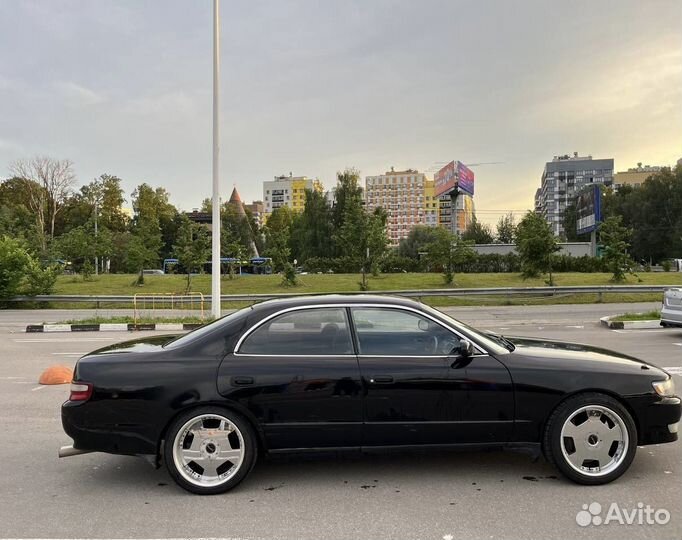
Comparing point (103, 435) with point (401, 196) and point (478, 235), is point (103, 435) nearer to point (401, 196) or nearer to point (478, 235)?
point (478, 235)

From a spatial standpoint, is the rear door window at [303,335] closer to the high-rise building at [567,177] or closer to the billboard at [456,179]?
the billboard at [456,179]

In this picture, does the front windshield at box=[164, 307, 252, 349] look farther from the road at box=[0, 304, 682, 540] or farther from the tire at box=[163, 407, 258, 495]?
the road at box=[0, 304, 682, 540]

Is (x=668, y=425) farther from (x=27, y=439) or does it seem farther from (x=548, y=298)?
(x=548, y=298)

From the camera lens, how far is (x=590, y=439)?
A: 404 centimetres

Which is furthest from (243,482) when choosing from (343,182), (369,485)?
(343,182)

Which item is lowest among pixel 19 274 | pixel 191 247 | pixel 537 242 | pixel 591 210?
pixel 19 274

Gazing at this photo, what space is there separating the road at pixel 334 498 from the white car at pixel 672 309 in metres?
8.23

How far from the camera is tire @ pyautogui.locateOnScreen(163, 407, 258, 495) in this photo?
3941 millimetres

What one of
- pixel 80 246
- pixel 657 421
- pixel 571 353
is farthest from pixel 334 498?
pixel 80 246

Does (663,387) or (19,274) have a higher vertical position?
(19,274)

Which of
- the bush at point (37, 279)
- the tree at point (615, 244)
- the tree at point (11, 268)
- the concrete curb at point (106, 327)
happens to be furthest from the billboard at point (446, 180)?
the concrete curb at point (106, 327)

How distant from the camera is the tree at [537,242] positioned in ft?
89.7

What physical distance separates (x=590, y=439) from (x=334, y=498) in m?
1.98

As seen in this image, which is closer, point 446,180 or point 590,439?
point 590,439
